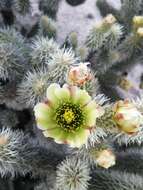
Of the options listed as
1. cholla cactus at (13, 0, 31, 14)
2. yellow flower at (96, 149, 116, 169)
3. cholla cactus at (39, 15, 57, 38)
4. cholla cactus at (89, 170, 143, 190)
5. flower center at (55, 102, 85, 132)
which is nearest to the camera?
flower center at (55, 102, 85, 132)

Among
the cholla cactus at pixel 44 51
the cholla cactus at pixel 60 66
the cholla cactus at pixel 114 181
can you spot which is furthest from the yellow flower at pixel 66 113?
the cholla cactus at pixel 44 51

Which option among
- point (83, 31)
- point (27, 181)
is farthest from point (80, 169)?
point (83, 31)

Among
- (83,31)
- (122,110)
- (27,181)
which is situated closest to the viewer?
(122,110)

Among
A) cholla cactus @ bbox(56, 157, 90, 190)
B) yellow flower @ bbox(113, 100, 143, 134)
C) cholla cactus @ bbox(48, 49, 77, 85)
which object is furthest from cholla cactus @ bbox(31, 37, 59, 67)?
yellow flower @ bbox(113, 100, 143, 134)

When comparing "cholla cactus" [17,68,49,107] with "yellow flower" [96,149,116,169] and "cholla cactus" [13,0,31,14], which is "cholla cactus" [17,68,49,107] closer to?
"yellow flower" [96,149,116,169]

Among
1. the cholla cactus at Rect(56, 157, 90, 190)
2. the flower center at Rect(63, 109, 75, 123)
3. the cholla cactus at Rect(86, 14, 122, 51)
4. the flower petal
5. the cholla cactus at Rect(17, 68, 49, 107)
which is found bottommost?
the cholla cactus at Rect(56, 157, 90, 190)

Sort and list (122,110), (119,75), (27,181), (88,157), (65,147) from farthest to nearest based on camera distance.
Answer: (119,75)
(27,181)
(65,147)
(88,157)
(122,110)

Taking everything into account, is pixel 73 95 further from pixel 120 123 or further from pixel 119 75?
pixel 119 75
